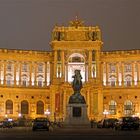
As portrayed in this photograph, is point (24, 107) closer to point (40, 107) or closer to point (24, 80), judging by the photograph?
point (40, 107)

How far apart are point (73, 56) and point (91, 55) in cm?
532

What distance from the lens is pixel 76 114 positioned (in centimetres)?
6906

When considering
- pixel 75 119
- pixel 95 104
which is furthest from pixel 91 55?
pixel 75 119

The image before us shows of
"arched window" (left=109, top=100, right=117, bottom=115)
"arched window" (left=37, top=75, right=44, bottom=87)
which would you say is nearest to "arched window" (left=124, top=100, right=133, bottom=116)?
"arched window" (left=109, top=100, right=117, bottom=115)

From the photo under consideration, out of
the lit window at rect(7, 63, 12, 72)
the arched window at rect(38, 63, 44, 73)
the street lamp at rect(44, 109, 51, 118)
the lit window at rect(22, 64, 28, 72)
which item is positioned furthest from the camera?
the arched window at rect(38, 63, 44, 73)

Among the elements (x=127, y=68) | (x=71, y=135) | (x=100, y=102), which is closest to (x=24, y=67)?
(x=100, y=102)

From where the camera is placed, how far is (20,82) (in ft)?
414

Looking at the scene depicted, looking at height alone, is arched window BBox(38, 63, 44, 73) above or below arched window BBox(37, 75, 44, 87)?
above

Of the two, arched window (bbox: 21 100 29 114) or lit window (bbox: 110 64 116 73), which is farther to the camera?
lit window (bbox: 110 64 116 73)

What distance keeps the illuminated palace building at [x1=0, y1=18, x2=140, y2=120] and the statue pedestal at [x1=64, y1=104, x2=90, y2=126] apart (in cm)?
5113

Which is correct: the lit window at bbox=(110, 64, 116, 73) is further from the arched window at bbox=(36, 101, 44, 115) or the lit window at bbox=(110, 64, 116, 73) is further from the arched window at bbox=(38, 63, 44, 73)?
the arched window at bbox=(36, 101, 44, 115)

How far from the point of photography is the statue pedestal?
68.2 m

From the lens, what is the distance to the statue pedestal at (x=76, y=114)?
68250mm

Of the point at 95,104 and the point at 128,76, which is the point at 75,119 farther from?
the point at 128,76
